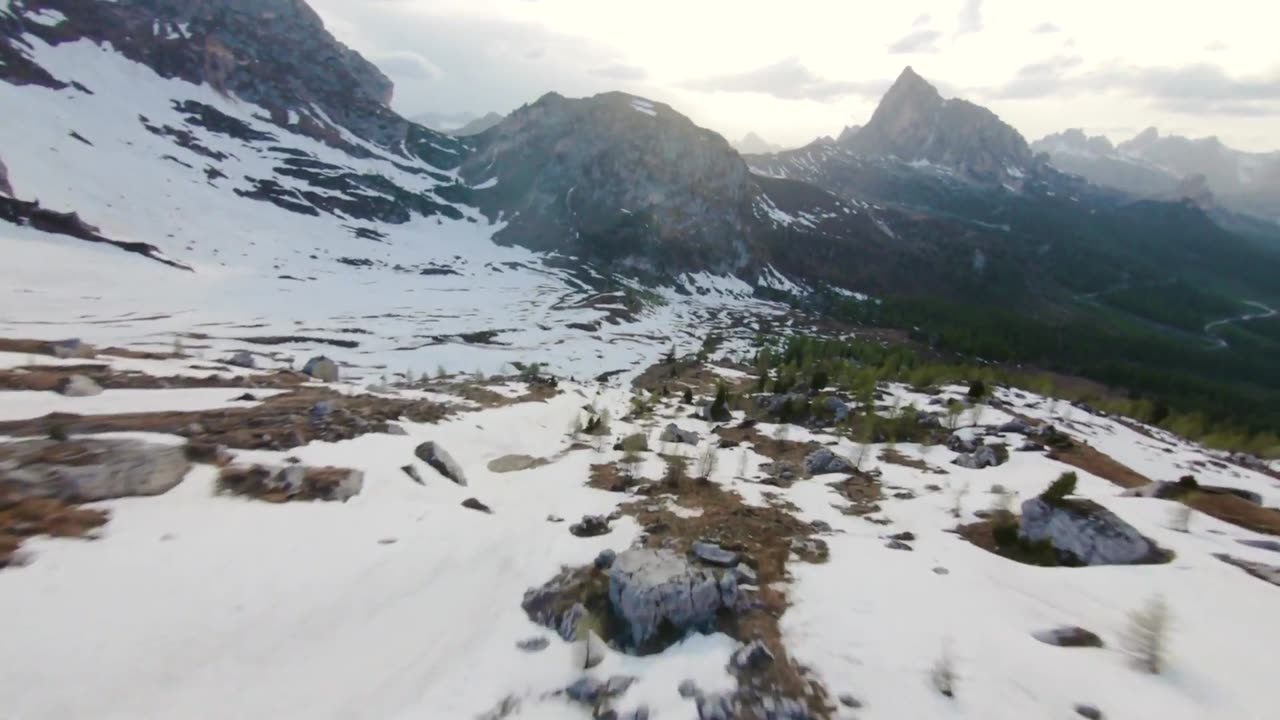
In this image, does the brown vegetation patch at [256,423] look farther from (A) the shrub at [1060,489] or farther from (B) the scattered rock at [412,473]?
(A) the shrub at [1060,489]

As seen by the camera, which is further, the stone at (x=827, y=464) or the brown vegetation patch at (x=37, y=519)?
the stone at (x=827, y=464)

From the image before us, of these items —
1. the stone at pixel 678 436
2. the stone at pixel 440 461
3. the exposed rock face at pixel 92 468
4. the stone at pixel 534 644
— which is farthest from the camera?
the stone at pixel 678 436

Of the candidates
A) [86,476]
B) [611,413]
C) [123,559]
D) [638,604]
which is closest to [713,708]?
[638,604]

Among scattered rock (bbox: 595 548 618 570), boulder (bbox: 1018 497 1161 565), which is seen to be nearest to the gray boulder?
boulder (bbox: 1018 497 1161 565)

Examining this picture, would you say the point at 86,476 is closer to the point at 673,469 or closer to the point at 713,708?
the point at 713,708

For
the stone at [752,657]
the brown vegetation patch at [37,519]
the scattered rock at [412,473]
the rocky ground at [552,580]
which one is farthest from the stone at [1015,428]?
the brown vegetation patch at [37,519]
